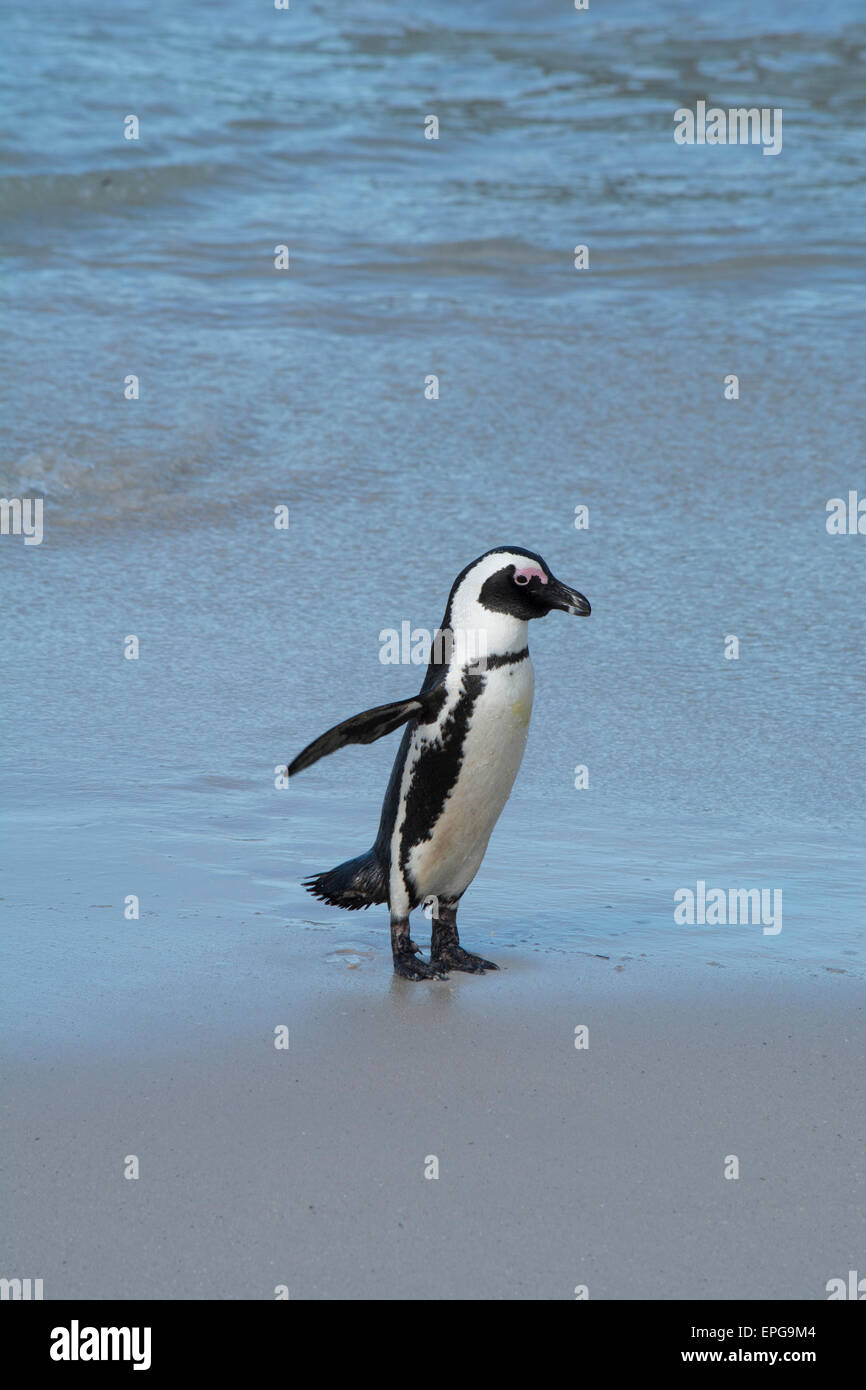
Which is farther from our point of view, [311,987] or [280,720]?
[280,720]

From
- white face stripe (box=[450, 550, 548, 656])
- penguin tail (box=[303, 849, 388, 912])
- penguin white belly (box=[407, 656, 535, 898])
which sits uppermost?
white face stripe (box=[450, 550, 548, 656])

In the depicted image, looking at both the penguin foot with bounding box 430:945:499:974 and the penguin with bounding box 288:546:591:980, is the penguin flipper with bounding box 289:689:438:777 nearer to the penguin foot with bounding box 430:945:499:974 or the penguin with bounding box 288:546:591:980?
the penguin with bounding box 288:546:591:980

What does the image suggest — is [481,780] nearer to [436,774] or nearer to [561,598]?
[436,774]

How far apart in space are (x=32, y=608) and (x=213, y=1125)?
3.41m

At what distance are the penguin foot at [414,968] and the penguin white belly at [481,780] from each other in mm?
140

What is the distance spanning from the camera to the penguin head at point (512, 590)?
3414mm

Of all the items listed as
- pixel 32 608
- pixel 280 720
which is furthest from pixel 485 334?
pixel 280 720

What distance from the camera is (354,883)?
362 centimetres

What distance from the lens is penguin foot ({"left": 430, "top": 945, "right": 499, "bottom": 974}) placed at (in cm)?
352

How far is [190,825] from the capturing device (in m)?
4.27

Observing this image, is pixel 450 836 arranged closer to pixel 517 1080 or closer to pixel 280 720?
pixel 517 1080

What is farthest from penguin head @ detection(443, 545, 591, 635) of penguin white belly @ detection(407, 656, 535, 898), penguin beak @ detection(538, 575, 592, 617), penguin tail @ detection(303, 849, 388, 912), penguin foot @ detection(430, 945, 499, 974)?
penguin foot @ detection(430, 945, 499, 974)

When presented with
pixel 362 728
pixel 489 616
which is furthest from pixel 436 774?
pixel 489 616

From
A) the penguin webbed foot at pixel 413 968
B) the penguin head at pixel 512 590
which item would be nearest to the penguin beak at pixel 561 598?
the penguin head at pixel 512 590
